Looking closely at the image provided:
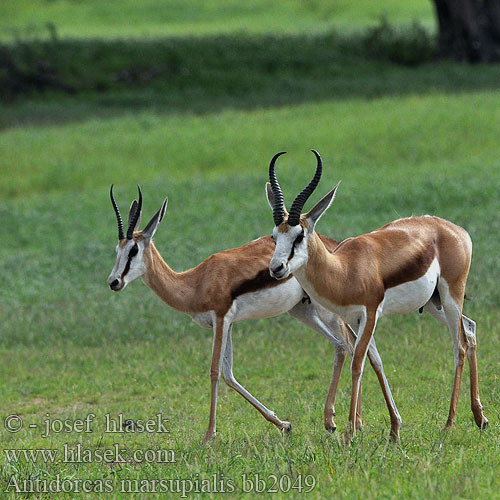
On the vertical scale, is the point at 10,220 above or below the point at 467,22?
below

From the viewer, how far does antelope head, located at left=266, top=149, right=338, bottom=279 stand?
614 cm

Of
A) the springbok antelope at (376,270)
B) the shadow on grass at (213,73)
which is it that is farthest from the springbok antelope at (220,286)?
the shadow on grass at (213,73)

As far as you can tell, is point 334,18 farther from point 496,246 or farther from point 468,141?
point 496,246

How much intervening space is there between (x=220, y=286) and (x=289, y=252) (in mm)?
1329

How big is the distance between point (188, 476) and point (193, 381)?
11.8ft

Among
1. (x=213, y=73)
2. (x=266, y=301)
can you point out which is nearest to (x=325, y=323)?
(x=266, y=301)

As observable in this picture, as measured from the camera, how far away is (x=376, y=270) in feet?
22.1

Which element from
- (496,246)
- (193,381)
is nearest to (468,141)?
(496,246)

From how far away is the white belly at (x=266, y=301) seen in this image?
7.45 metres

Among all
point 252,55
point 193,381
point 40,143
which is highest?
point 252,55

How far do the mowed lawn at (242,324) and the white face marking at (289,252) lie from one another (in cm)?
112

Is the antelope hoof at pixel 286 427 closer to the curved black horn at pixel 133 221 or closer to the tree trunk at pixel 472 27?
the curved black horn at pixel 133 221

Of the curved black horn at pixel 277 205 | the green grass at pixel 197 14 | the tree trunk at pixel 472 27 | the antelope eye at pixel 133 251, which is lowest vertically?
the antelope eye at pixel 133 251

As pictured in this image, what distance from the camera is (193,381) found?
945 cm
